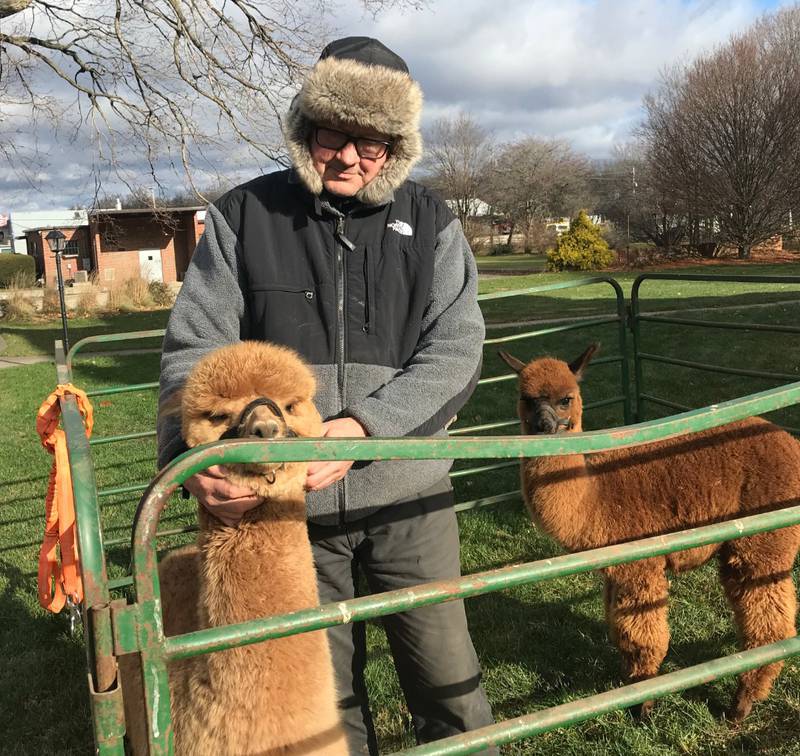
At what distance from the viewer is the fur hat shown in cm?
189

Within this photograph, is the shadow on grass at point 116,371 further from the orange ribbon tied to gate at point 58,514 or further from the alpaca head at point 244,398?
the alpaca head at point 244,398

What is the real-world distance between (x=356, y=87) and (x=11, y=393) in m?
11.3

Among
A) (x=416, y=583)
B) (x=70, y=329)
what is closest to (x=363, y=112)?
(x=416, y=583)

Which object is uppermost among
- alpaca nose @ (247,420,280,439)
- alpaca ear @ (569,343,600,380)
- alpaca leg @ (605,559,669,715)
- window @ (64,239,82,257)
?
window @ (64,239,82,257)

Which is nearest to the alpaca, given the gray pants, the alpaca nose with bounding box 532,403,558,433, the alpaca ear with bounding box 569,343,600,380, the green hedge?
the gray pants

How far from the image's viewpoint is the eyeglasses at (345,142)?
197 cm

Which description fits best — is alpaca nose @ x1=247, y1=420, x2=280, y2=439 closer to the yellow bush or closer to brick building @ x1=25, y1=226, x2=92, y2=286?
the yellow bush

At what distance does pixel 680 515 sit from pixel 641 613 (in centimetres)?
46

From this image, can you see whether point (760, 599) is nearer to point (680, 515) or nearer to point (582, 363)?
point (680, 515)

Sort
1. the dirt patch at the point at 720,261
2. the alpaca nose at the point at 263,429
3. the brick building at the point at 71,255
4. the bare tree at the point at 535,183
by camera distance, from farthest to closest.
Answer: the bare tree at the point at 535,183, the brick building at the point at 71,255, the dirt patch at the point at 720,261, the alpaca nose at the point at 263,429

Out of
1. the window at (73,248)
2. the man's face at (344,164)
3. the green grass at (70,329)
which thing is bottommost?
the green grass at (70,329)

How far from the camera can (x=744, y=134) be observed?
30.1m

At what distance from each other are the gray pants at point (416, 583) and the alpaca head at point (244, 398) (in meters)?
0.50

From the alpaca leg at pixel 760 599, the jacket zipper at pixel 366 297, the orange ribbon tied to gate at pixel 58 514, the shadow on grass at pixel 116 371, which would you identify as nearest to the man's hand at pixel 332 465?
the jacket zipper at pixel 366 297
